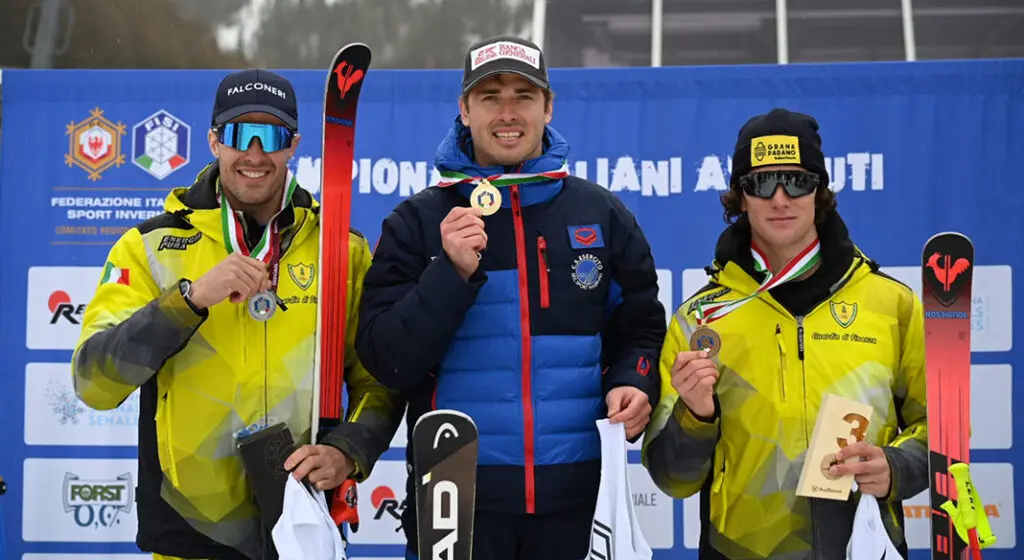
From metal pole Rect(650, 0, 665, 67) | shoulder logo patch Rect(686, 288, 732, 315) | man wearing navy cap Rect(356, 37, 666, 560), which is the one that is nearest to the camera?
man wearing navy cap Rect(356, 37, 666, 560)

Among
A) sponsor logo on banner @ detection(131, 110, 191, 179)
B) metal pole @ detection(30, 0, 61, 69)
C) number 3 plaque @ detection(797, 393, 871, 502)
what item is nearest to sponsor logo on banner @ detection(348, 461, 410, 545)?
sponsor logo on banner @ detection(131, 110, 191, 179)

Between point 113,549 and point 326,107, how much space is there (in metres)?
2.69

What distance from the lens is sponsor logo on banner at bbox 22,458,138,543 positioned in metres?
4.46

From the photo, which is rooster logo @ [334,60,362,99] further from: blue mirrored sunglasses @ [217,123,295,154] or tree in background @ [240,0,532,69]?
tree in background @ [240,0,532,69]

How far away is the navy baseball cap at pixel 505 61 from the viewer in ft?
7.98

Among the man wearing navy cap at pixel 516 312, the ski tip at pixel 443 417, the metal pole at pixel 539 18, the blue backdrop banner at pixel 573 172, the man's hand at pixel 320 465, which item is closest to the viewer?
the ski tip at pixel 443 417

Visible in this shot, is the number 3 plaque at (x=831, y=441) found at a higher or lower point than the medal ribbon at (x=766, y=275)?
lower

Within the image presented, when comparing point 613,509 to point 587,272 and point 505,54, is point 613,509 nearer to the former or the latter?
point 587,272

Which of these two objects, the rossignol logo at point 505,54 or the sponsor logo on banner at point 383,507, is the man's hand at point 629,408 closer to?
the rossignol logo at point 505,54

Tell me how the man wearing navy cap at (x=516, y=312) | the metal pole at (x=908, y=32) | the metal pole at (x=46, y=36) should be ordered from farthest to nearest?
1. the metal pole at (x=46, y=36)
2. the metal pole at (x=908, y=32)
3. the man wearing navy cap at (x=516, y=312)

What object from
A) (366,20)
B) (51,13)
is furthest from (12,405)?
(51,13)

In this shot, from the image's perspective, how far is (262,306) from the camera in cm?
249

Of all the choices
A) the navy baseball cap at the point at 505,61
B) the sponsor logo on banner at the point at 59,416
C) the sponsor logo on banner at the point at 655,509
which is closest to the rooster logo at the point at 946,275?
the navy baseball cap at the point at 505,61

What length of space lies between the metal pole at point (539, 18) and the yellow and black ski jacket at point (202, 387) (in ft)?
17.0
